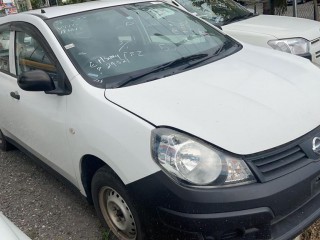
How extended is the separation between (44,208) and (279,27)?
382 cm

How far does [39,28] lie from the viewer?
320 cm

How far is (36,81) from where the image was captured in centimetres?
284

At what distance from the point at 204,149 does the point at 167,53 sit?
49.9 inches

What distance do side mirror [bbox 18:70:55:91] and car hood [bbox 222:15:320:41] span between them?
3.30 meters

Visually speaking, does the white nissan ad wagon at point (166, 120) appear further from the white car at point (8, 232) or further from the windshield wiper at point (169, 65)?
the white car at point (8, 232)

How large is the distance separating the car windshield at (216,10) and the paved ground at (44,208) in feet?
11.3

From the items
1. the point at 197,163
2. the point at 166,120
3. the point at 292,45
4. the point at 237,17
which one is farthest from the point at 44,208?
the point at 237,17

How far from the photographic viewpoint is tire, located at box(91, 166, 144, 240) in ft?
8.19

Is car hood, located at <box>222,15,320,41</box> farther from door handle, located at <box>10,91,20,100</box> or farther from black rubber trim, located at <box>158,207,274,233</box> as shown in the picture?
black rubber trim, located at <box>158,207,274,233</box>

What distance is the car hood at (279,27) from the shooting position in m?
5.20

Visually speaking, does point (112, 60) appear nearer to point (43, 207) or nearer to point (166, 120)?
point (166, 120)

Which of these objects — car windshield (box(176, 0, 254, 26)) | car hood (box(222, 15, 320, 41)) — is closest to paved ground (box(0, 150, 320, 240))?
car hood (box(222, 15, 320, 41))

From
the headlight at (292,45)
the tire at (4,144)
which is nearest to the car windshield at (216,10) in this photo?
the headlight at (292,45)

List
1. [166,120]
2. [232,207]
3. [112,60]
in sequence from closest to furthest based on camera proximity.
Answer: [232,207] < [166,120] < [112,60]
